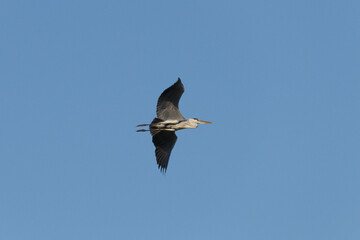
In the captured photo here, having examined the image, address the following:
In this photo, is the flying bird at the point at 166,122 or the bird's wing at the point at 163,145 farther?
the bird's wing at the point at 163,145

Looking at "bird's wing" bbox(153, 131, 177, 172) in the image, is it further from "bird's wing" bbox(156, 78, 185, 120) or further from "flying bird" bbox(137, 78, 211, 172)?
"bird's wing" bbox(156, 78, 185, 120)

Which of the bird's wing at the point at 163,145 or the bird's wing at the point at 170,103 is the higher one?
the bird's wing at the point at 170,103

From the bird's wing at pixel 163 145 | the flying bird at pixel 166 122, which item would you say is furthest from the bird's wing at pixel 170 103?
the bird's wing at pixel 163 145

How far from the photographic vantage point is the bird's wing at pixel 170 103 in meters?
25.6

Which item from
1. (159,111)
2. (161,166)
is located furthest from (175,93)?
(161,166)

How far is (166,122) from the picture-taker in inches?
1022

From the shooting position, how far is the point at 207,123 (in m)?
27.1

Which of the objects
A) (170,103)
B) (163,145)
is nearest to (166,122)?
(170,103)

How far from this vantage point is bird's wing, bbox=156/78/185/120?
25.6m

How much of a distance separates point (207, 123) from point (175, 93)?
2154mm

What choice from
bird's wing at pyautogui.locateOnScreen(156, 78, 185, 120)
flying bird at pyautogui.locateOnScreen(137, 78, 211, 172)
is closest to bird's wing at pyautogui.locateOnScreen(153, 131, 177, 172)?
flying bird at pyautogui.locateOnScreen(137, 78, 211, 172)

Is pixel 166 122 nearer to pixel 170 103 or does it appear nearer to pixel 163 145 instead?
pixel 170 103

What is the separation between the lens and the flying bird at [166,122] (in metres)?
25.8

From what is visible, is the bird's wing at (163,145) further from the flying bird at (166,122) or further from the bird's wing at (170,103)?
the bird's wing at (170,103)
